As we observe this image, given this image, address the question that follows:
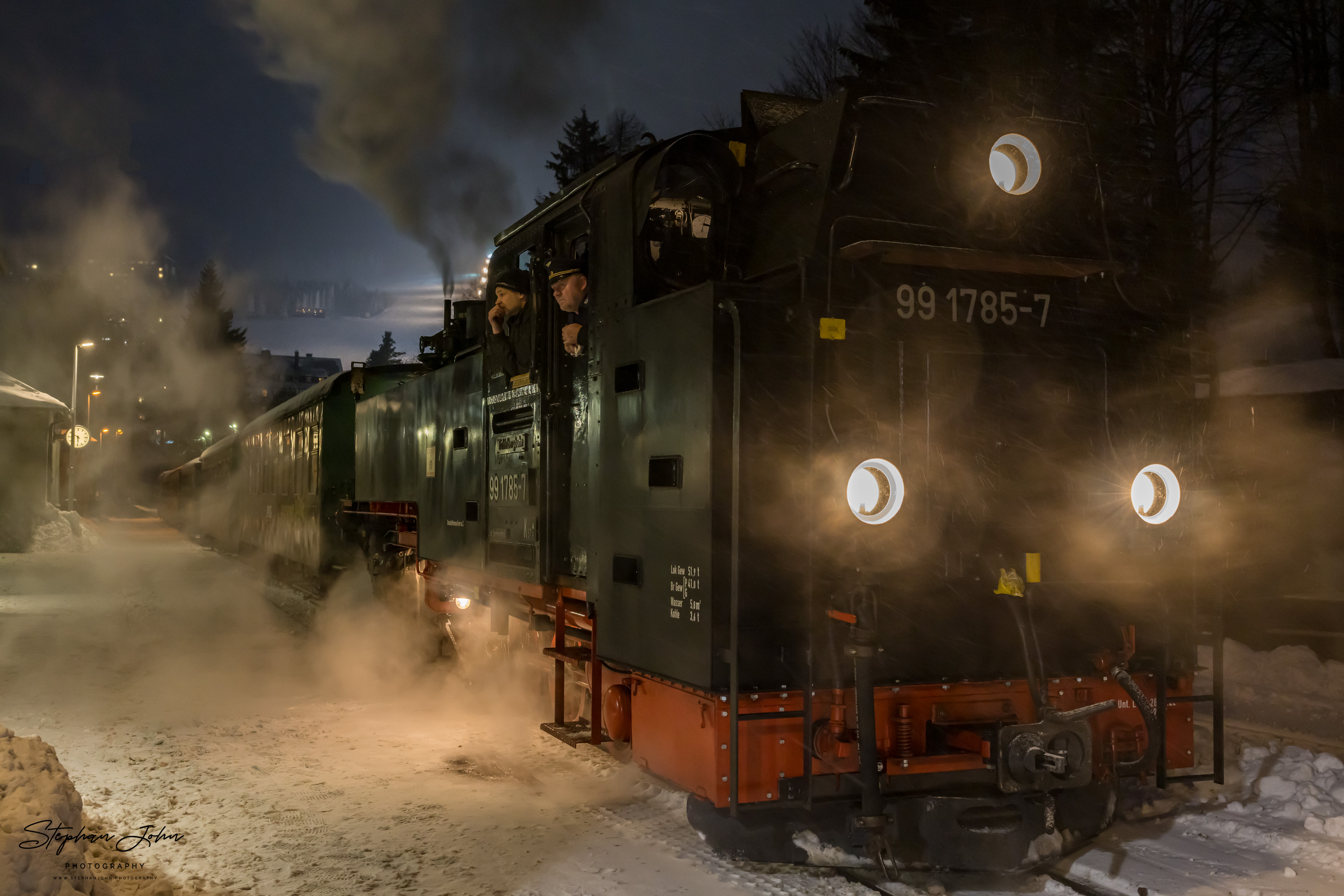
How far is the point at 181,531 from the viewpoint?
43.8 metres

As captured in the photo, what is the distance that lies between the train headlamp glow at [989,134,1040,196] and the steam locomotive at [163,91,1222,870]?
0.01 metres

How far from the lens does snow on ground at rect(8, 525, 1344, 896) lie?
4.74 m

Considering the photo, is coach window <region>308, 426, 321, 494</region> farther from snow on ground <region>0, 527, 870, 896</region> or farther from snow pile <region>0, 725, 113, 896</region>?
snow pile <region>0, 725, 113, 896</region>

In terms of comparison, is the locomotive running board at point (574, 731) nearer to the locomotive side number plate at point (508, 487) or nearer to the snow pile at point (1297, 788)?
the locomotive side number plate at point (508, 487)

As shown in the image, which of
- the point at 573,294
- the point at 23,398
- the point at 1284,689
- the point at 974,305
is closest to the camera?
the point at 974,305

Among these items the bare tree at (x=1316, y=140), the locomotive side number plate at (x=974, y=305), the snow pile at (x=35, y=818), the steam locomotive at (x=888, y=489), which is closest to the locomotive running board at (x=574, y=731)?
the steam locomotive at (x=888, y=489)

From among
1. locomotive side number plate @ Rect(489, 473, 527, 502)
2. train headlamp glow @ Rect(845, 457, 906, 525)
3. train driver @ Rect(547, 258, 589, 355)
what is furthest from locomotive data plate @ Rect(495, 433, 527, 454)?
train headlamp glow @ Rect(845, 457, 906, 525)

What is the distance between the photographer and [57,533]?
28.1 m

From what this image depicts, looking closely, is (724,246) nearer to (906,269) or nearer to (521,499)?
(906,269)

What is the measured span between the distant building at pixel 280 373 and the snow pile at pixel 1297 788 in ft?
233

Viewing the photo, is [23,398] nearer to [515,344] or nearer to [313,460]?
[313,460]

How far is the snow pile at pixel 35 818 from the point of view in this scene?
384 cm

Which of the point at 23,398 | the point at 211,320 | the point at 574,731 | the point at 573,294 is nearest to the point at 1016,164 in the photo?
the point at 573,294

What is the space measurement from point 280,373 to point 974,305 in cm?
12843
